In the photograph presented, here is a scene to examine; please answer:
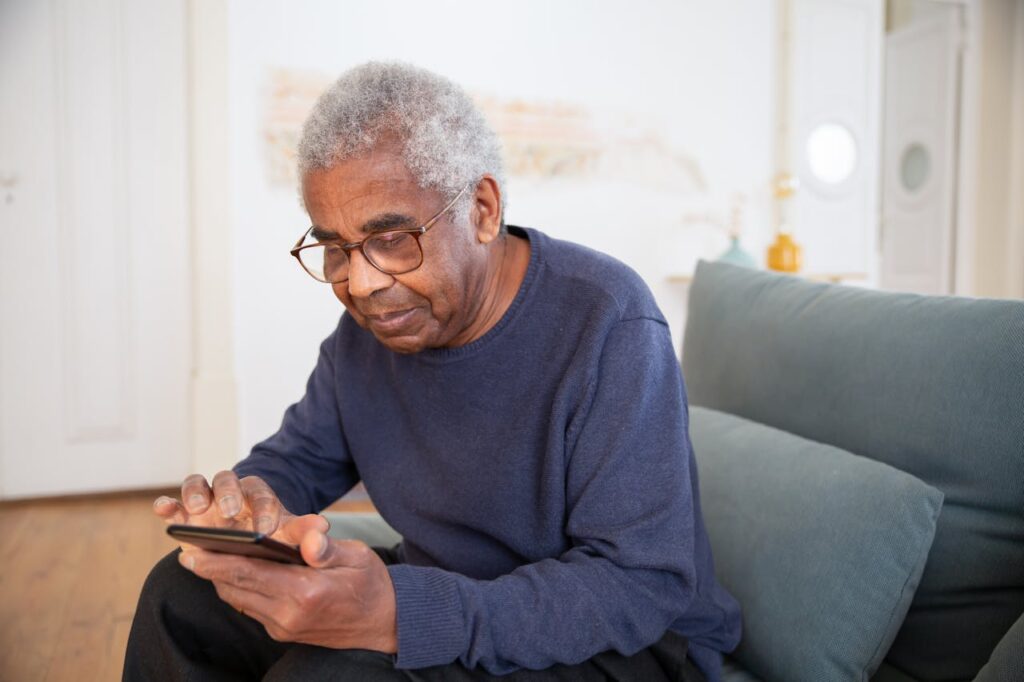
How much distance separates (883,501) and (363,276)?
74 centimetres

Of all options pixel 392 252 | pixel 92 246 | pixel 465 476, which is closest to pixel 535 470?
pixel 465 476

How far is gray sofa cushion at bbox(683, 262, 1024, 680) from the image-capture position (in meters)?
1.08

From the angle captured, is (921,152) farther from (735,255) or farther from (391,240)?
(391,240)

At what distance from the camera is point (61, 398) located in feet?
12.0

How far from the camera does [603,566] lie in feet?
3.29

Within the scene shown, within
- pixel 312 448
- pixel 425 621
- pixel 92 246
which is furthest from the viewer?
pixel 92 246

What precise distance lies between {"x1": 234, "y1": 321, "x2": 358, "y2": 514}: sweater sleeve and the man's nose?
0.35m

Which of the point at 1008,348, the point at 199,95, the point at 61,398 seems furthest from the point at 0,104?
the point at 1008,348

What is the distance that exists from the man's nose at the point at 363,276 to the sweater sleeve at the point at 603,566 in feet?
0.99

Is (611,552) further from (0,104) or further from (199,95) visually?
(0,104)

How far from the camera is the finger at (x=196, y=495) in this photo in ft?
3.51

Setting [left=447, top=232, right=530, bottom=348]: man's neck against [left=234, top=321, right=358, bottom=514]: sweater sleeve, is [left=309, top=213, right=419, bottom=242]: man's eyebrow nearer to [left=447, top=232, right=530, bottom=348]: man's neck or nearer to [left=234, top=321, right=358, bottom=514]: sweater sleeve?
[left=447, top=232, right=530, bottom=348]: man's neck

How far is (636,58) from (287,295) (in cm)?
218

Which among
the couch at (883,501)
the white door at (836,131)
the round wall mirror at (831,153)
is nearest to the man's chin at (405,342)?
the couch at (883,501)
